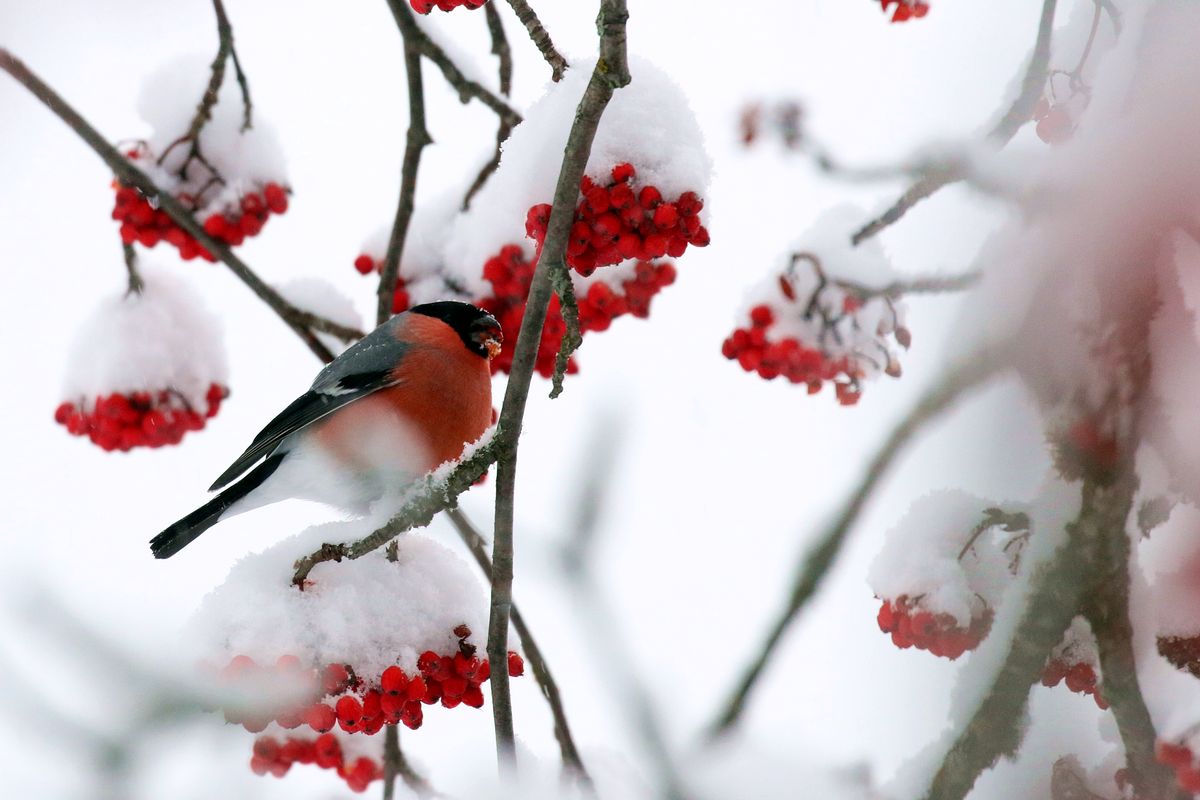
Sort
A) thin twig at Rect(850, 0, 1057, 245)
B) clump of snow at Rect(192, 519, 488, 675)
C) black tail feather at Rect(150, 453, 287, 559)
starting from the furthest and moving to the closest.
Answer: black tail feather at Rect(150, 453, 287, 559)
clump of snow at Rect(192, 519, 488, 675)
thin twig at Rect(850, 0, 1057, 245)

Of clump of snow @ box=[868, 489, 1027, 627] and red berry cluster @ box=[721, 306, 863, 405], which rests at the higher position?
red berry cluster @ box=[721, 306, 863, 405]

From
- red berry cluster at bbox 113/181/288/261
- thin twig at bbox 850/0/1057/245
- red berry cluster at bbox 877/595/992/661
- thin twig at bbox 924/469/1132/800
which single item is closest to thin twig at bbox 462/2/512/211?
red berry cluster at bbox 113/181/288/261

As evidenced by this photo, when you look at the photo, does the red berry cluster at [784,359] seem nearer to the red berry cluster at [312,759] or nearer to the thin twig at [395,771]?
the thin twig at [395,771]

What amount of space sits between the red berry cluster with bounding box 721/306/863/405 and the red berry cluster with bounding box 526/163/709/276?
1.86 ft

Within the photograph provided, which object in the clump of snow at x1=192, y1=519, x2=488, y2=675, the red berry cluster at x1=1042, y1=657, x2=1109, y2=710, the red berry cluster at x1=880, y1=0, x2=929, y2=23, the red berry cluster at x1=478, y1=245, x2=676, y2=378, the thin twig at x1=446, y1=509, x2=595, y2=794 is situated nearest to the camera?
the red berry cluster at x1=1042, y1=657, x2=1109, y2=710

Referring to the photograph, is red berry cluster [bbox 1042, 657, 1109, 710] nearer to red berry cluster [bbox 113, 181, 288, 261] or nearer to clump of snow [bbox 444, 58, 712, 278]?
clump of snow [bbox 444, 58, 712, 278]

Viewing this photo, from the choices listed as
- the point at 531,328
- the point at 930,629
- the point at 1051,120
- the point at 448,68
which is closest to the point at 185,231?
the point at 448,68

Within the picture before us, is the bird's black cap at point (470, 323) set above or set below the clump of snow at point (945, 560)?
above

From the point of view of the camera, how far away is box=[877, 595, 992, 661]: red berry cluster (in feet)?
3.59

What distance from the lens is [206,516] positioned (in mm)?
2969

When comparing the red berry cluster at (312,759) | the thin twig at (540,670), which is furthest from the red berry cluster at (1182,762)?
the red berry cluster at (312,759)

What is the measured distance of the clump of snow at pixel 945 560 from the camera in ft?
3.87

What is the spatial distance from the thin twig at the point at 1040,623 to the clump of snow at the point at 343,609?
1.25 meters

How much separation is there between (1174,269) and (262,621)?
1565mm
